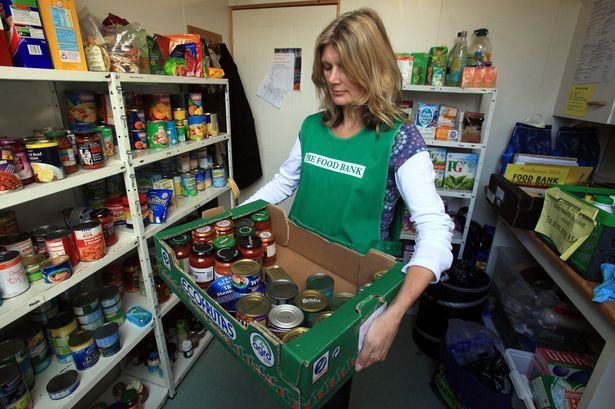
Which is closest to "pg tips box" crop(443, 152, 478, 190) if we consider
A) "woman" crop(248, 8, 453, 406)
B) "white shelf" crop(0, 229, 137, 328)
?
"woman" crop(248, 8, 453, 406)

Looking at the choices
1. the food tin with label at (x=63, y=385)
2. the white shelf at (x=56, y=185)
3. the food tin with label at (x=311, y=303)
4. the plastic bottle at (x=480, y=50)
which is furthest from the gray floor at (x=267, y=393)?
the plastic bottle at (x=480, y=50)

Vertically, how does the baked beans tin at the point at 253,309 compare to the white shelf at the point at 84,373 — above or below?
above

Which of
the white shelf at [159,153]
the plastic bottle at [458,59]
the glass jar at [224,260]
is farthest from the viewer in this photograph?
the plastic bottle at [458,59]

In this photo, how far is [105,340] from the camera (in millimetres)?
1198

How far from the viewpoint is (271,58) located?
237 centimetres

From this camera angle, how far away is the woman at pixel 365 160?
0.74 metres

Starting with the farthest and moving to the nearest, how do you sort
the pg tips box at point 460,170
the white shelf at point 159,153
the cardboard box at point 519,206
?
the pg tips box at point 460,170 < the cardboard box at point 519,206 < the white shelf at point 159,153

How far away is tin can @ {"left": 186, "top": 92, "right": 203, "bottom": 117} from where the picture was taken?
157 cm

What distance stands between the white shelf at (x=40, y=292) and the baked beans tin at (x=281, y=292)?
70cm

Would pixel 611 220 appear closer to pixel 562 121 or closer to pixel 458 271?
pixel 458 271

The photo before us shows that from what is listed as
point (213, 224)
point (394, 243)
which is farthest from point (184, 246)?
point (394, 243)

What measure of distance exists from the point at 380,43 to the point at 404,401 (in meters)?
1.67

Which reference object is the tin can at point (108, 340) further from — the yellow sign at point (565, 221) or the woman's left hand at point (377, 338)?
the yellow sign at point (565, 221)

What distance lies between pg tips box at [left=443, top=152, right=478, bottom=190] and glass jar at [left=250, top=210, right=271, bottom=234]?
1374 mm
